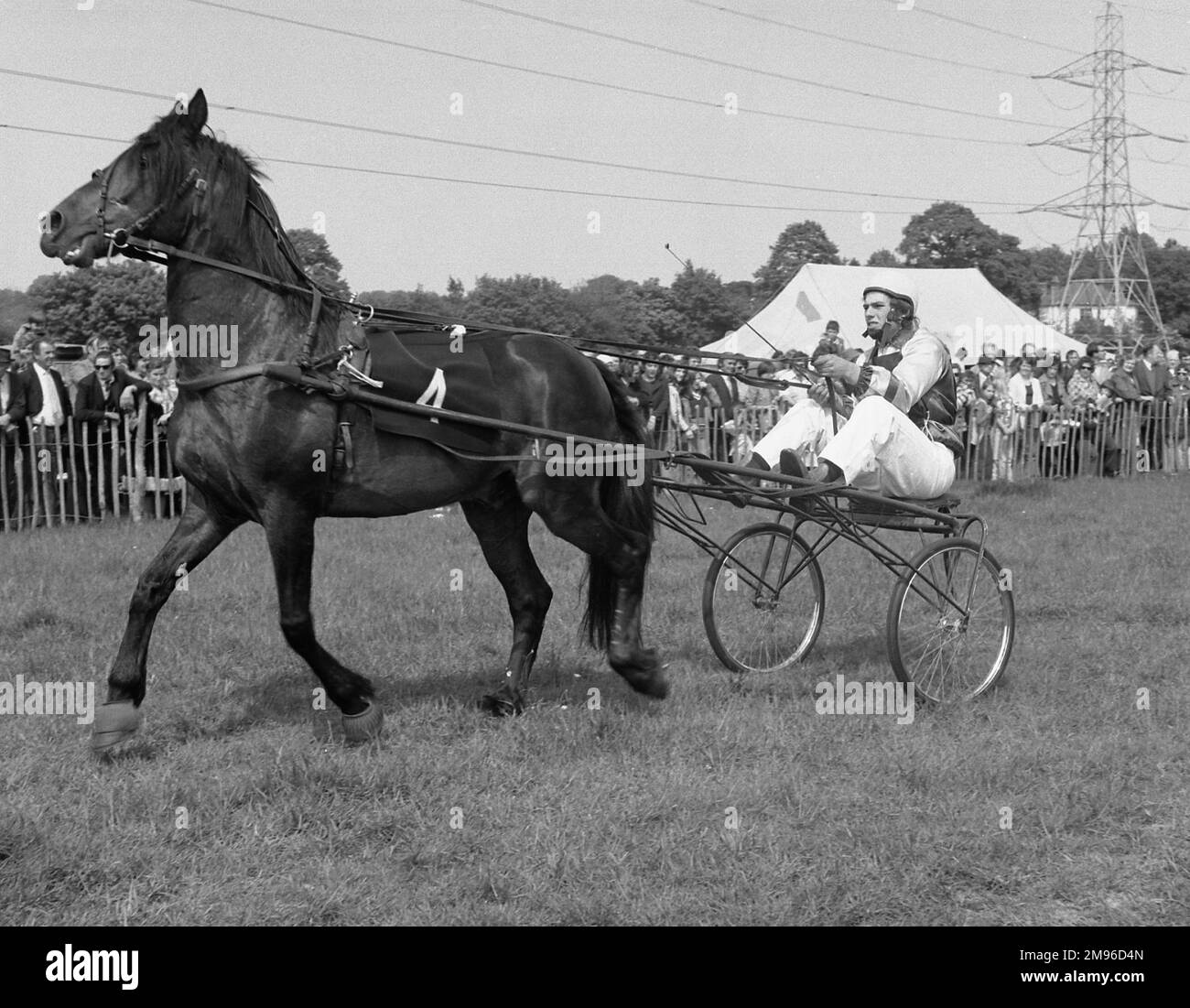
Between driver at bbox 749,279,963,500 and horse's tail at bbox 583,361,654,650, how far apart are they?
2.60ft

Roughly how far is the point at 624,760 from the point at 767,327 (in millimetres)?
25484

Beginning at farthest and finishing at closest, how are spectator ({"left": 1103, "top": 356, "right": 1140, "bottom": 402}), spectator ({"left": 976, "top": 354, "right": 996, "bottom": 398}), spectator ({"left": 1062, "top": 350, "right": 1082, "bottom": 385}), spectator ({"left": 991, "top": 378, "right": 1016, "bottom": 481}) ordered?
spectator ({"left": 1062, "top": 350, "right": 1082, "bottom": 385}) < spectator ({"left": 1103, "top": 356, "right": 1140, "bottom": 402}) < spectator ({"left": 976, "top": 354, "right": 996, "bottom": 398}) < spectator ({"left": 991, "top": 378, "right": 1016, "bottom": 481})

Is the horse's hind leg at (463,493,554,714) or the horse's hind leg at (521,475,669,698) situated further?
the horse's hind leg at (463,493,554,714)

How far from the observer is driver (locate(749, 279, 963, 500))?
640 centimetres

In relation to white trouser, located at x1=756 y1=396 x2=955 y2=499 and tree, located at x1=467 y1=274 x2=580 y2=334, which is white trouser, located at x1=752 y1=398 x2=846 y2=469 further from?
tree, located at x1=467 y1=274 x2=580 y2=334

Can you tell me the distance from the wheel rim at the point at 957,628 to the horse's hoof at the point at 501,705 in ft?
6.27

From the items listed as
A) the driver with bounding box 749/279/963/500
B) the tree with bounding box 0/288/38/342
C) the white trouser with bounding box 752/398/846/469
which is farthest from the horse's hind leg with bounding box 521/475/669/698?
the tree with bounding box 0/288/38/342

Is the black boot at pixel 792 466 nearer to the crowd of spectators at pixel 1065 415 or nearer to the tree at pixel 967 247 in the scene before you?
the crowd of spectators at pixel 1065 415

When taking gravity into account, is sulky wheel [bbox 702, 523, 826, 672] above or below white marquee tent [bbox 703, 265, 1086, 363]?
below

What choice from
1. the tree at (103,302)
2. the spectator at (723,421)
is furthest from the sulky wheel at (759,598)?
the tree at (103,302)

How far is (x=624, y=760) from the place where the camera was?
5473 mm

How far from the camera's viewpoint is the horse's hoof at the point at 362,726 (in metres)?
5.59

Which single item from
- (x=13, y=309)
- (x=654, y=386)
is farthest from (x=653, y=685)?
(x=13, y=309)

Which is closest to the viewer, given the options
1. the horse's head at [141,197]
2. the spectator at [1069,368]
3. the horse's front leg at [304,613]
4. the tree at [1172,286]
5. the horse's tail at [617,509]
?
the horse's head at [141,197]
